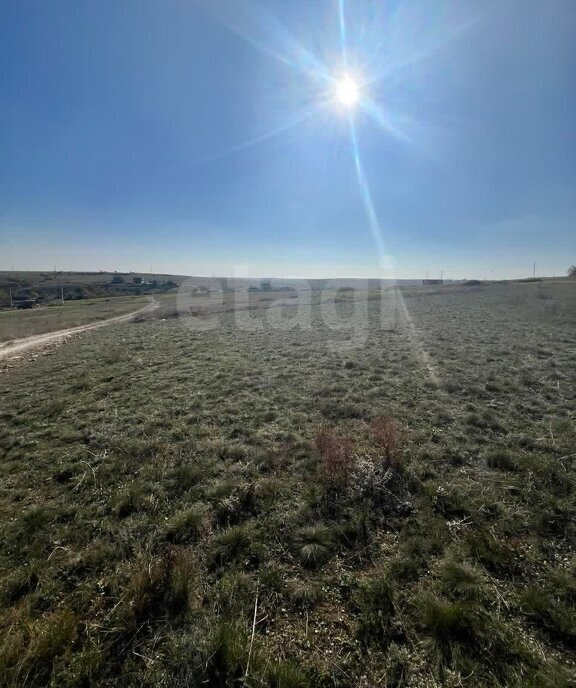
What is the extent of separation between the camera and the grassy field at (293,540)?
8.69 ft

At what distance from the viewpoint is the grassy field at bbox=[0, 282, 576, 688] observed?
8.69 feet

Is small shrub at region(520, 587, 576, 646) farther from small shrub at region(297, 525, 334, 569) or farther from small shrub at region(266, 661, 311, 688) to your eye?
small shrub at region(266, 661, 311, 688)

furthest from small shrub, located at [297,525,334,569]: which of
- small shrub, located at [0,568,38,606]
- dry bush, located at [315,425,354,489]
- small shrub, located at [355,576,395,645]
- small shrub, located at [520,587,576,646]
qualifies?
small shrub, located at [0,568,38,606]

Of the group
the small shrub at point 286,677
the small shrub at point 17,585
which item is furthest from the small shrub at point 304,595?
the small shrub at point 17,585

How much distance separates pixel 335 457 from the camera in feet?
18.0

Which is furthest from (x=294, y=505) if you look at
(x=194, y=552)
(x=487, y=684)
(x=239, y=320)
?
(x=239, y=320)

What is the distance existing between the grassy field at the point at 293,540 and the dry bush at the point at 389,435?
0.07m

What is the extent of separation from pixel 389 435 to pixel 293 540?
306 centimetres

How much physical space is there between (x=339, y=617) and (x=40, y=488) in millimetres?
5417

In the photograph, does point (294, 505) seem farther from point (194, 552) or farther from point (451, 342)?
point (451, 342)

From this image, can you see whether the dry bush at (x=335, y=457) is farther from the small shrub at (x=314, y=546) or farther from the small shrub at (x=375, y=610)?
the small shrub at (x=375, y=610)

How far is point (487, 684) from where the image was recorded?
2.43 metres

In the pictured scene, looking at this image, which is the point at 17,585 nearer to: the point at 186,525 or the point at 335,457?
the point at 186,525

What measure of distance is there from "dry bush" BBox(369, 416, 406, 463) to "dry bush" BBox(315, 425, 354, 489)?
0.63 metres
